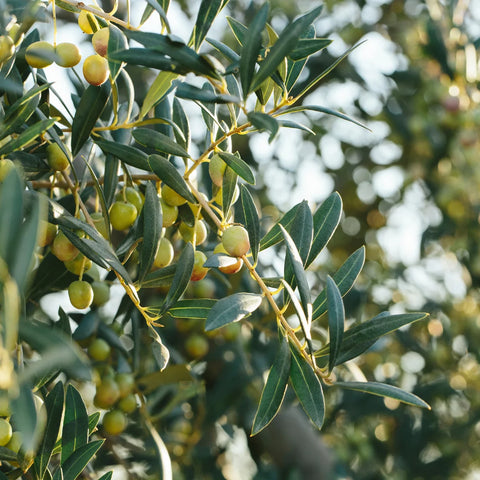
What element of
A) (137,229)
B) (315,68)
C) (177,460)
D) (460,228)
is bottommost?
(177,460)

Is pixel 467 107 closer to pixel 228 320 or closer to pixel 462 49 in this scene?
pixel 462 49

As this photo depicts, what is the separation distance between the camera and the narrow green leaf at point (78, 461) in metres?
0.71

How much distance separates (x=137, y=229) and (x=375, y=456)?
7.12ft

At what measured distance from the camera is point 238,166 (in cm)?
76

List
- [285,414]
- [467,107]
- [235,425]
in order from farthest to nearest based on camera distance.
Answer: [467,107]
[235,425]
[285,414]

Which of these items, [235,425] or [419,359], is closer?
[235,425]

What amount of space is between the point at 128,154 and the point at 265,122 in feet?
0.79

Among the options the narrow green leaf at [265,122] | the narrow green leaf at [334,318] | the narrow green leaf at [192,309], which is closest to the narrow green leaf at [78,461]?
the narrow green leaf at [192,309]

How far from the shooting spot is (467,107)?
2.71 meters

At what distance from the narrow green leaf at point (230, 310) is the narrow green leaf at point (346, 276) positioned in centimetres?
14

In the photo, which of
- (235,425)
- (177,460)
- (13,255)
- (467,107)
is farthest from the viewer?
(467,107)

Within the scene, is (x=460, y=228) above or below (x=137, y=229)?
below

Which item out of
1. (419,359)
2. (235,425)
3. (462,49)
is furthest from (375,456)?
(462,49)

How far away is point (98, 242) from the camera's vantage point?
713 mm
